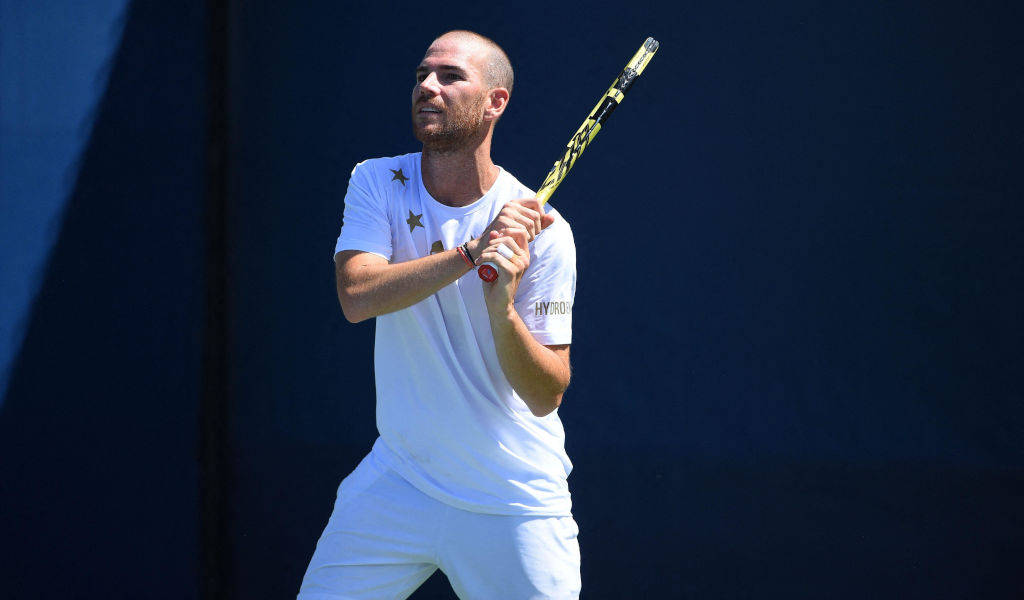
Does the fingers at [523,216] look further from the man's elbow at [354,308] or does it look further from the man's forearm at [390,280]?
the man's elbow at [354,308]

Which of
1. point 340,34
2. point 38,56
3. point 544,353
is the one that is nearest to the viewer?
point 544,353

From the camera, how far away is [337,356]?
4.47 m

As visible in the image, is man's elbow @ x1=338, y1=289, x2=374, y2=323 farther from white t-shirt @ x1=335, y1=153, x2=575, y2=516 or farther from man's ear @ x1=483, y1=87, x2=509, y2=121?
man's ear @ x1=483, y1=87, x2=509, y2=121

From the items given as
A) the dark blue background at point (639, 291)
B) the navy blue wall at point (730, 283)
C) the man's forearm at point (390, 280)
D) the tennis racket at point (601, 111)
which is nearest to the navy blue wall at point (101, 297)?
the dark blue background at point (639, 291)

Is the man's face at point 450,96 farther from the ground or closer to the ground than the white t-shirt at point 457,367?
farther from the ground

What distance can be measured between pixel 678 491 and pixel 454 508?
1.67 meters

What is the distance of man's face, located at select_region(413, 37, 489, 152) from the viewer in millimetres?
2818

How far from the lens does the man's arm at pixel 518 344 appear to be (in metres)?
2.57

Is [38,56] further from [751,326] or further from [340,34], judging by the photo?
[751,326]

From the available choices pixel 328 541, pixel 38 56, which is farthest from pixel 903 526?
pixel 38 56

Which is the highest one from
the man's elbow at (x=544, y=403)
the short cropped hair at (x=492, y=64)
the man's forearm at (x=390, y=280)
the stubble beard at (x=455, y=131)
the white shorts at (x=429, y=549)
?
the short cropped hair at (x=492, y=64)

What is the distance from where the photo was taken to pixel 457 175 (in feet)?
9.55

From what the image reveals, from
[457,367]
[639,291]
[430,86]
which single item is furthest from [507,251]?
[639,291]

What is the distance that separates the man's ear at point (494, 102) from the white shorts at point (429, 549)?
966 millimetres
